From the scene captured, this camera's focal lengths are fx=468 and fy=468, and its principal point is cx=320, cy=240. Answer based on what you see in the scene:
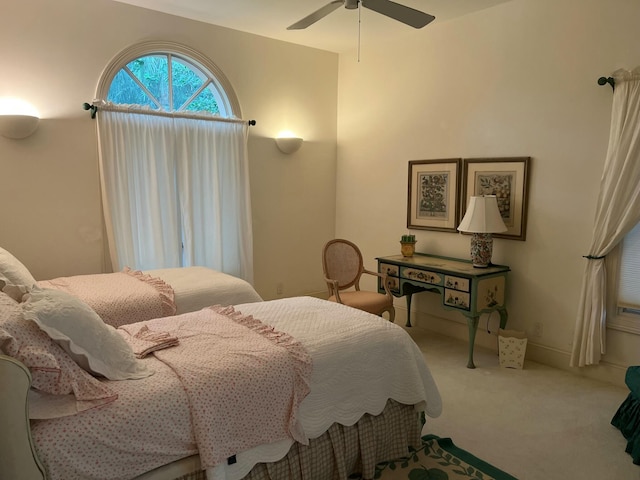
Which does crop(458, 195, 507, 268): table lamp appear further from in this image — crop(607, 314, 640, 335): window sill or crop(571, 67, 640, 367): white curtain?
crop(607, 314, 640, 335): window sill

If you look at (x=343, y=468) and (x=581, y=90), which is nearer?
(x=343, y=468)

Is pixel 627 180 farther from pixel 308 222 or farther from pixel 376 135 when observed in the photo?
pixel 308 222

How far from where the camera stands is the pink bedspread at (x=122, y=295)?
2.91m

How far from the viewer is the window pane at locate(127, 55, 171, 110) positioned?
416cm

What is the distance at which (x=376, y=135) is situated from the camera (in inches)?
195

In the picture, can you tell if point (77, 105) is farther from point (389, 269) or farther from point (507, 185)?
point (507, 185)

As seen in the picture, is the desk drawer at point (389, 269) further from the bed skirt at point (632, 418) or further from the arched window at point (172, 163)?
the bed skirt at point (632, 418)

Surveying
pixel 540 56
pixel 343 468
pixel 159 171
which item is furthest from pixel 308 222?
pixel 343 468

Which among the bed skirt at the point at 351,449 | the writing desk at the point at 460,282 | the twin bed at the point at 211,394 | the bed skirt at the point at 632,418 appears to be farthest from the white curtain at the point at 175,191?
the bed skirt at the point at 632,418

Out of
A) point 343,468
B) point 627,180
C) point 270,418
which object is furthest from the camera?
point 627,180

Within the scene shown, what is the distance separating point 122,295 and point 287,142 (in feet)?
8.17

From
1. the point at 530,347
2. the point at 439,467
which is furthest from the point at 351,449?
the point at 530,347

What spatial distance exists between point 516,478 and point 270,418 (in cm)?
132

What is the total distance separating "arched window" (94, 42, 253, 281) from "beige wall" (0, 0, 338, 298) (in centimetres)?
13
